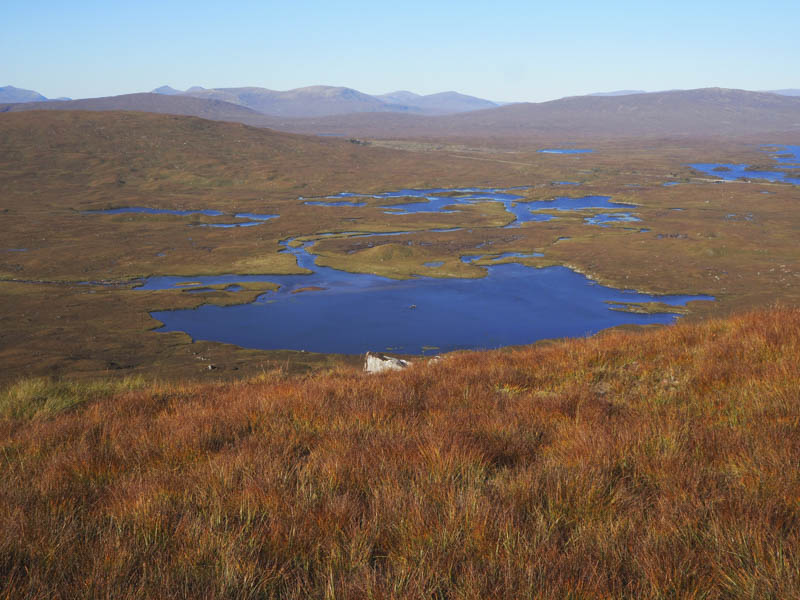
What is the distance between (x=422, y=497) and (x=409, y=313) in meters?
37.9

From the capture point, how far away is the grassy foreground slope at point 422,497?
2.60 m

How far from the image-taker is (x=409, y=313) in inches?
1622

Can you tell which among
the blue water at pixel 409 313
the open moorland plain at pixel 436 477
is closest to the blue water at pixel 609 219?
the blue water at pixel 409 313

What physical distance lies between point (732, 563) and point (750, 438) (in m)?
1.86

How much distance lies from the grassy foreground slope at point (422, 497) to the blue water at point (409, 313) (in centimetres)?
2782

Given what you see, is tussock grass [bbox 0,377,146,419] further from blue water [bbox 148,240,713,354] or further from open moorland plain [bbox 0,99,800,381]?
blue water [bbox 148,240,713,354]

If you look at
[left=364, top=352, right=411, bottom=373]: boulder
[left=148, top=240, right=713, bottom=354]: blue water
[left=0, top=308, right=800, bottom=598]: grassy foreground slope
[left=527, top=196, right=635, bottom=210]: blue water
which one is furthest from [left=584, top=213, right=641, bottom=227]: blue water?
[left=0, top=308, right=800, bottom=598]: grassy foreground slope

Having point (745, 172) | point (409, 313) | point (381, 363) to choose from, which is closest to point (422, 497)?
point (381, 363)

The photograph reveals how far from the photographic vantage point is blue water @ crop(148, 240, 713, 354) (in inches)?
1432

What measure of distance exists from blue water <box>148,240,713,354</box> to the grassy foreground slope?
27.8 m

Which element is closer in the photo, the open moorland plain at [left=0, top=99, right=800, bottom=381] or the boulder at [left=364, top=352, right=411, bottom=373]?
the boulder at [left=364, top=352, right=411, bottom=373]

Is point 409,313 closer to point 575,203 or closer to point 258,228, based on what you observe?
point 258,228

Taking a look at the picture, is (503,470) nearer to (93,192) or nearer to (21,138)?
(93,192)

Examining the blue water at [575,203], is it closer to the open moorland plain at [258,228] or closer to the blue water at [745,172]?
the open moorland plain at [258,228]
